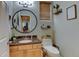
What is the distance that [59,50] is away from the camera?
2586mm

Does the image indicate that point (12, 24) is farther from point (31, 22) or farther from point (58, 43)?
point (58, 43)

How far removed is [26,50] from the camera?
1.81 m

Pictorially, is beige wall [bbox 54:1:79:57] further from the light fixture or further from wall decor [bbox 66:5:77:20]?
the light fixture

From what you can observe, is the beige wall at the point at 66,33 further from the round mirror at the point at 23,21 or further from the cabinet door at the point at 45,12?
the round mirror at the point at 23,21

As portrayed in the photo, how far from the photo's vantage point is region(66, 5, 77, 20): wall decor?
2.00 metres

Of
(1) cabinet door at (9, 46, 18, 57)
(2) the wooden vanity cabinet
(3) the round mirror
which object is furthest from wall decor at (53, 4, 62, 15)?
(1) cabinet door at (9, 46, 18, 57)

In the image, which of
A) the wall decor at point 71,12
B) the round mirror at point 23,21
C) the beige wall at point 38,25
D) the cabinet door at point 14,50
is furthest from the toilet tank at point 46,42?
the cabinet door at point 14,50

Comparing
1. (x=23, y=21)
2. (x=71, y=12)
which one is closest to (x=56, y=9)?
(x=71, y=12)

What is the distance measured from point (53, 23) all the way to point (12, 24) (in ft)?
2.98

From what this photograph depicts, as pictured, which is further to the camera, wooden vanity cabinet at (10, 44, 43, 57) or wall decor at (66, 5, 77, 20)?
wall decor at (66, 5, 77, 20)

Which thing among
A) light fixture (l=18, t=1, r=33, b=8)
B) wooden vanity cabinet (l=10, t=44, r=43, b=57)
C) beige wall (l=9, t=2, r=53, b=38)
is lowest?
wooden vanity cabinet (l=10, t=44, r=43, b=57)

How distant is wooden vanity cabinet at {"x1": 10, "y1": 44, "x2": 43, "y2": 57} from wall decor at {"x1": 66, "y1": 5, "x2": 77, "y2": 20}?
824 millimetres

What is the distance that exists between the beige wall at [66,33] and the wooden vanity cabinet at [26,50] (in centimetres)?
63

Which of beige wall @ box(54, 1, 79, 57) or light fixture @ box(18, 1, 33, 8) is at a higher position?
light fixture @ box(18, 1, 33, 8)
